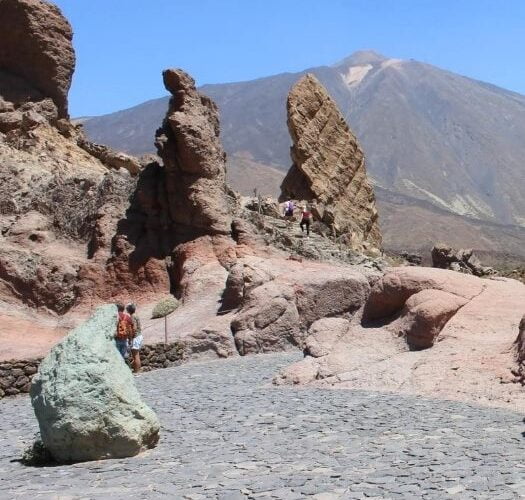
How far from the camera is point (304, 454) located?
8969 millimetres

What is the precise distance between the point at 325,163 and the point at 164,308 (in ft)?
64.0

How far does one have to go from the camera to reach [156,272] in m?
26.7

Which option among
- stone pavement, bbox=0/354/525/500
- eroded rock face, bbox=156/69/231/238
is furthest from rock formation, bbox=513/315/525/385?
eroded rock face, bbox=156/69/231/238

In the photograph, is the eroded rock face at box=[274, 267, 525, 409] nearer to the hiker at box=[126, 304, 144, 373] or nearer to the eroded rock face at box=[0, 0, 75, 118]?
the hiker at box=[126, 304, 144, 373]

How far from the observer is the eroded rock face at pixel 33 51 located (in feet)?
105

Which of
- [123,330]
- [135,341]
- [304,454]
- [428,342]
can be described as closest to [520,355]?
[428,342]

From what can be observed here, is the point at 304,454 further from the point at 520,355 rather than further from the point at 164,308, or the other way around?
the point at 164,308

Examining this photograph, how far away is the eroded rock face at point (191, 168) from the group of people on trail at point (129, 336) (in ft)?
30.2

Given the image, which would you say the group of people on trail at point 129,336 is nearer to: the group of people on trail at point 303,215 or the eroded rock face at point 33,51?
the group of people on trail at point 303,215

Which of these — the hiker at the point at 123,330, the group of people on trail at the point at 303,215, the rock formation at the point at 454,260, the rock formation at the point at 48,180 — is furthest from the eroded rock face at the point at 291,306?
the rock formation at the point at 454,260

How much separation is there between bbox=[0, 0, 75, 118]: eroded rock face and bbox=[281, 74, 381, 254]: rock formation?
12366 millimetres

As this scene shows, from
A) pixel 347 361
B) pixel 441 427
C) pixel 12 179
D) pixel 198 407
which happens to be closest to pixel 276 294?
pixel 347 361

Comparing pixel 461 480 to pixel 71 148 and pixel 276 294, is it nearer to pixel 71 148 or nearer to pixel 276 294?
pixel 276 294

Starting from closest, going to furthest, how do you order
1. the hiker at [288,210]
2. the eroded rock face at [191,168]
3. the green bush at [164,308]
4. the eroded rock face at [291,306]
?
the eroded rock face at [291,306] → the green bush at [164,308] → the eroded rock face at [191,168] → the hiker at [288,210]
